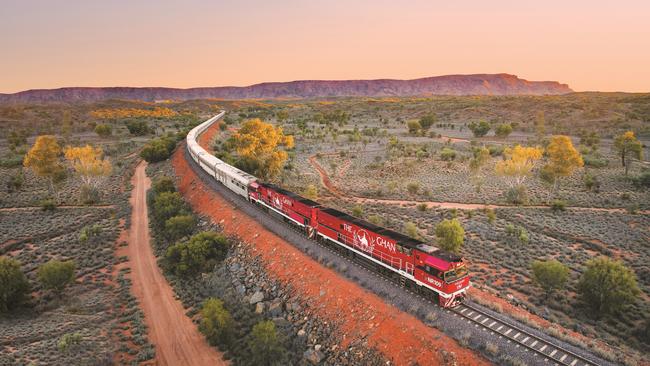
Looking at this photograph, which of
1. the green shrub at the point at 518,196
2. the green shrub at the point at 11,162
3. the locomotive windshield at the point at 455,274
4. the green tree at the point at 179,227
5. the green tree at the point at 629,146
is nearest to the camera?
the locomotive windshield at the point at 455,274

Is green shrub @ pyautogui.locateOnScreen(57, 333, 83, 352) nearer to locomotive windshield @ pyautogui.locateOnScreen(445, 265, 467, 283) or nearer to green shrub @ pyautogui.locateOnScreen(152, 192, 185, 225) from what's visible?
green shrub @ pyautogui.locateOnScreen(152, 192, 185, 225)

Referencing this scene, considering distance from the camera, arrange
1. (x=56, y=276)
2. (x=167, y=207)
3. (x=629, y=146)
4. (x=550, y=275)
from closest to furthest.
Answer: (x=550, y=275), (x=56, y=276), (x=167, y=207), (x=629, y=146)

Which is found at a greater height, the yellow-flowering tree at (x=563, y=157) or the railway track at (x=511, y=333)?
the yellow-flowering tree at (x=563, y=157)

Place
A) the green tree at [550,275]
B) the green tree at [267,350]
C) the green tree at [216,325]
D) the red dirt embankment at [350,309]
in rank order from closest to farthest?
the red dirt embankment at [350,309] < the green tree at [267,350] < the green tree at [216,325] < the green tree at [550,275]

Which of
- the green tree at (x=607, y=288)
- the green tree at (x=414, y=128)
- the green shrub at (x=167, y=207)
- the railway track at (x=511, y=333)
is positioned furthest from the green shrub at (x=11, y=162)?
the green tree at (x=414, y=128)

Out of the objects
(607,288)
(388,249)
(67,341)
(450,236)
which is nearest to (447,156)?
(450,236)

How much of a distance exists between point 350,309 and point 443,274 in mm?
5912

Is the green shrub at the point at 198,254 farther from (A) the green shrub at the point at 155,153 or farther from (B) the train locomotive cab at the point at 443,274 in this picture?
(A) the green shrub at the point at 155,153

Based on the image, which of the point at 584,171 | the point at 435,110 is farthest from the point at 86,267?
the point at 435,110

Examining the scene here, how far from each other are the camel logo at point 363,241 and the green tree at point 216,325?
961 centimetres

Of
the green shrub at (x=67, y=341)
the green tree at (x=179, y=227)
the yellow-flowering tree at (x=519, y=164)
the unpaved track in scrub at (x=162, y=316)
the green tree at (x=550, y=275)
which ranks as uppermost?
A: the yellow-flowering tree at (x=519, y=164)

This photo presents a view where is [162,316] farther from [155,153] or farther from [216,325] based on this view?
[155,153]

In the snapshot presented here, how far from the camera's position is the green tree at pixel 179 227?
36.4 meters

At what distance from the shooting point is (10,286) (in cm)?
2466
